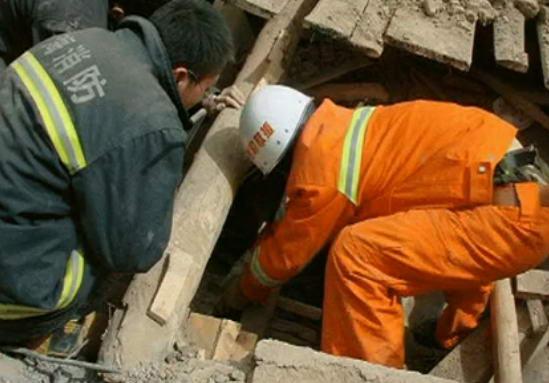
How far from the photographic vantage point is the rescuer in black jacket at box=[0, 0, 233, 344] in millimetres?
2924

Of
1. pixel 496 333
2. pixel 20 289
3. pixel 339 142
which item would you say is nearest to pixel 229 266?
pixel 339 142

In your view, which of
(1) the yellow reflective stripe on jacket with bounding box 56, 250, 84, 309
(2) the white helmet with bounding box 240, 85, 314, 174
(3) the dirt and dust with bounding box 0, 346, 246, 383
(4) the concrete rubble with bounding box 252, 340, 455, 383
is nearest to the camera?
(4) the concrete rubble with bounding box 252, 340, 455, 383

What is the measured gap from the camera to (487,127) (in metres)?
4.04

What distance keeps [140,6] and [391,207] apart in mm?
2794

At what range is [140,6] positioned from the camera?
5.87 meters

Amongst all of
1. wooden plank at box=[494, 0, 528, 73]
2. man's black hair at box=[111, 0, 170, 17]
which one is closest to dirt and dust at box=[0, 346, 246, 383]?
wooden plank at box=[494, 0, 528, 73]

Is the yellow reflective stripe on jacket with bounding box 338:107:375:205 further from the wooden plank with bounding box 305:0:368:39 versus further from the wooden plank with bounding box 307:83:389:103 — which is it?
the wooden plank with bounding box 307:83:389:103

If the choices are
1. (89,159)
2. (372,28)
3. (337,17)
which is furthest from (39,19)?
(372,28)

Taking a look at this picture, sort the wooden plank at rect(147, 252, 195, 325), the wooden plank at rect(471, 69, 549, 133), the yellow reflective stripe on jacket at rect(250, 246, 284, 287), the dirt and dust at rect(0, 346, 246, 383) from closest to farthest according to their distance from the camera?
the dirt and dust at rect(0, 346, 246, 383) < the wooden plank at rect(147, 252, 195, 325) < the yellow reflective stripe on jacket at rect(250, 246, 284, 287) < the wooden plank at rect(471, 69, 549, 133)

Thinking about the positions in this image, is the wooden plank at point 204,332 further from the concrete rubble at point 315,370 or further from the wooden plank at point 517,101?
the wooden plank at point 517,101

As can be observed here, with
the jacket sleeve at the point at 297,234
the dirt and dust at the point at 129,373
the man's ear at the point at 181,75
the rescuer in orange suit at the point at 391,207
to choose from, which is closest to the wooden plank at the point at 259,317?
the jacket sleeve at the point at 297,234

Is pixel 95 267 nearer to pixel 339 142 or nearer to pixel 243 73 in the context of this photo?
pixel 339 142

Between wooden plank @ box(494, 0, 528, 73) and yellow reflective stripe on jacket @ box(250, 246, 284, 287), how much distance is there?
1.82 metres

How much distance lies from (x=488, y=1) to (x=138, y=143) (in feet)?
9.48
